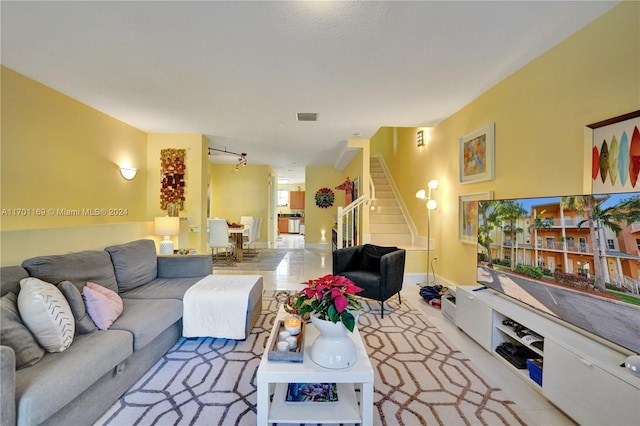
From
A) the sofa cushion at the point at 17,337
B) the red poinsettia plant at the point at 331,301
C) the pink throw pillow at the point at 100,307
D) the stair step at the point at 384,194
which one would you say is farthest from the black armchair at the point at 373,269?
the stair step at the point at 384,194

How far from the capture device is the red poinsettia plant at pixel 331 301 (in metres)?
1.41

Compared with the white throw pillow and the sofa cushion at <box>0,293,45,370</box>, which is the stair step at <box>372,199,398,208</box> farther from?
the sofa cushion at <box>0,293,45,370</box>

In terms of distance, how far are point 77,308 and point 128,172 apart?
321 cm

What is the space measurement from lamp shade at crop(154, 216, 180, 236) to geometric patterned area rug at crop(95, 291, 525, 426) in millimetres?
2096

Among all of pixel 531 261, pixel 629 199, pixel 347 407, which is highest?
pixel 629 199

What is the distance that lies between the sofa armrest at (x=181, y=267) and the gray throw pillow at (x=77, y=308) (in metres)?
1.29

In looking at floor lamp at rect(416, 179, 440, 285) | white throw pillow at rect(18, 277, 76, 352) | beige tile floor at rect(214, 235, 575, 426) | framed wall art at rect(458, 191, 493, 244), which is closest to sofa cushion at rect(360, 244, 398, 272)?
beige tile floor at rect(214, 235, 575, 426)

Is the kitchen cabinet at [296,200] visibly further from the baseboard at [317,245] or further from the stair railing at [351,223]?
the stair railing at [351,223]

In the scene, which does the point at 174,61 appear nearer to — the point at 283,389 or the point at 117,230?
the point at 117,230

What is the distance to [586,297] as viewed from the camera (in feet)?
5.19

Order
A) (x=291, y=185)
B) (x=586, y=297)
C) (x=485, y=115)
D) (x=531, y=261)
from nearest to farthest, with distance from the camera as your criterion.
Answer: (x=586, y=297), (x=531, y=261), (x=485, y=115), (x=291, y=185)

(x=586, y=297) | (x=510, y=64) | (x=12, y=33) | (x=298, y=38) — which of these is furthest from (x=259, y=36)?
(x=586, y=297)

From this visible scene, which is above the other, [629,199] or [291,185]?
[291,185]

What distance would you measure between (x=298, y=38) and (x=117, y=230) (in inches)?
125
